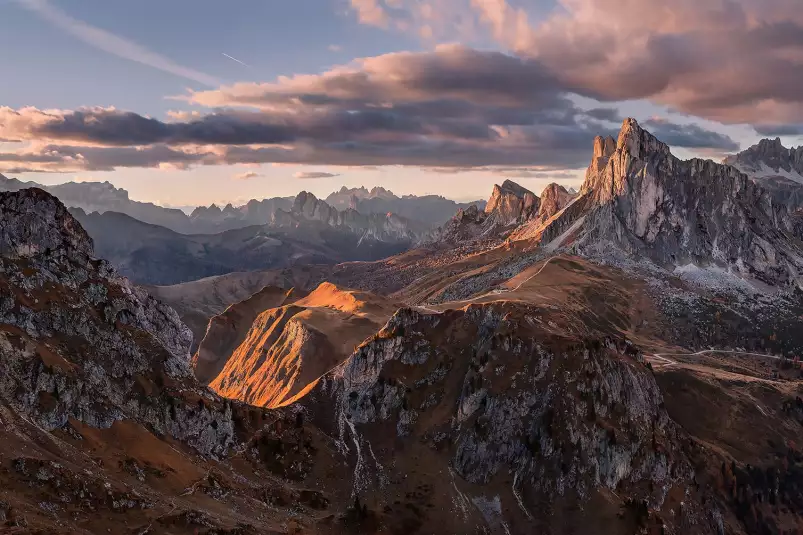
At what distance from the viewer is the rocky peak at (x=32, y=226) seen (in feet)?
611

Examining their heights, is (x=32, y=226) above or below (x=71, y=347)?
above

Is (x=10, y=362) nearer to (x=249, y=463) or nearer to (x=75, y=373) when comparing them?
(x=75, y=373)

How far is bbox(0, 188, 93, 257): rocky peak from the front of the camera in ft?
611

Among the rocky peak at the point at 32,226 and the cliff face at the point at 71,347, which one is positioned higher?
the rocky peak at the point at 32,226

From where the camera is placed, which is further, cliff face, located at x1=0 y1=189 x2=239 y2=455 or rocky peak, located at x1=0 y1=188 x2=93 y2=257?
rocky peak, located at x1=0 y1=188 x2=93 y2=257

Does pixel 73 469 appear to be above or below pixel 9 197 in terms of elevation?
below

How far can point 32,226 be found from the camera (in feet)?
629

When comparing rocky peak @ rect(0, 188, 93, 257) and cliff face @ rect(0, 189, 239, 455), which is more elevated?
rocky peak @ rect(0, 188, 93, 257)

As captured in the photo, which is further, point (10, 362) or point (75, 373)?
point (75, 373)

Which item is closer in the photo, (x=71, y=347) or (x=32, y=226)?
(x=71, y=347)

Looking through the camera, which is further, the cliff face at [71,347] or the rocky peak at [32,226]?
the rocky peak at [32,226]

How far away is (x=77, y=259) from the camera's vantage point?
647 feet

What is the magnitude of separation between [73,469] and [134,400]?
4356 centimetres

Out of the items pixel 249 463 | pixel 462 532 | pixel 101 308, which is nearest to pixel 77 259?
pixel 101 308
